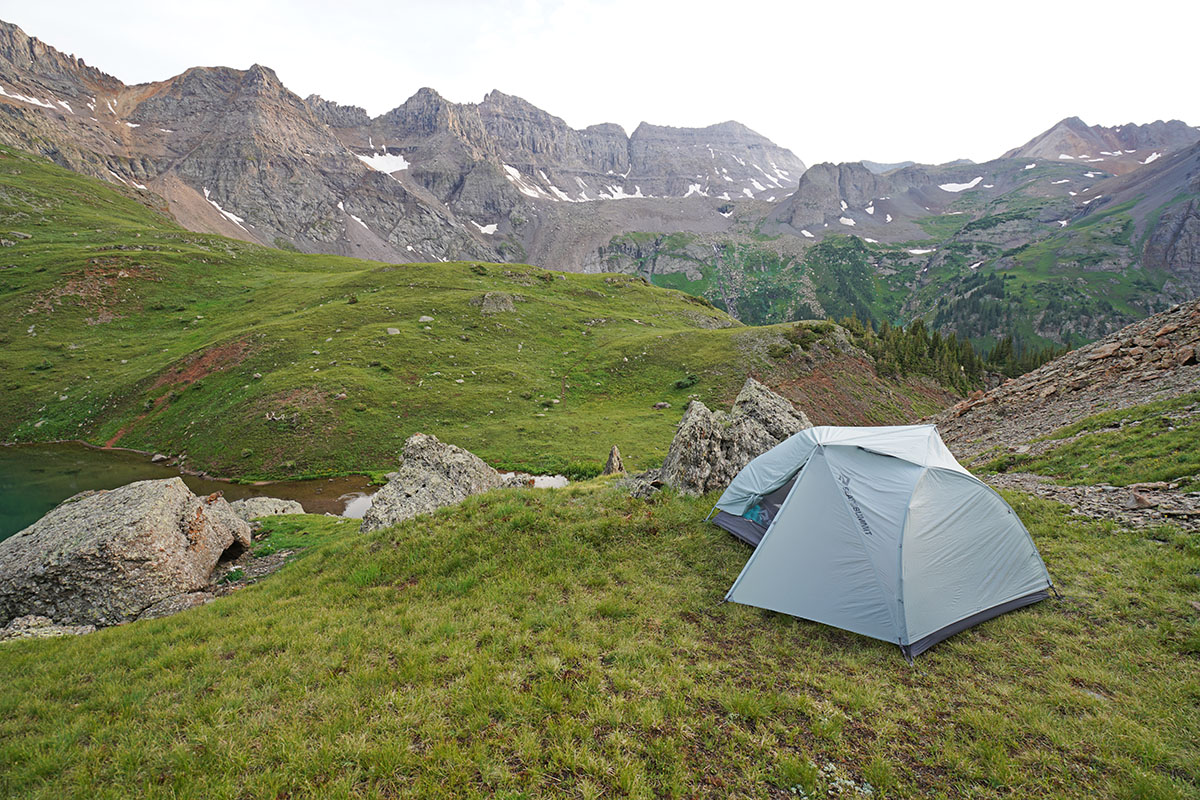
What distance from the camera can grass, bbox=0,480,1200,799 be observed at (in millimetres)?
6133

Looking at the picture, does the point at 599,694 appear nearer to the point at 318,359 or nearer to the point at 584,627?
the point at 584,627

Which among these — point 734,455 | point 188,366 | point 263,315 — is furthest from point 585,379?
point 263,315

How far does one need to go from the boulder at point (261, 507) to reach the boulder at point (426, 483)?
932 centimetres

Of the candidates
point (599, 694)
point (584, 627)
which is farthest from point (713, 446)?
point (599, 694)

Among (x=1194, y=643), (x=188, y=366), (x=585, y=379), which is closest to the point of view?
(x=1194, y=643)

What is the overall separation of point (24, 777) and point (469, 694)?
233 inches

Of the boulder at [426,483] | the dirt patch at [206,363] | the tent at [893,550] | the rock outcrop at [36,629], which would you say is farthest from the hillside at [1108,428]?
the dirt patch at [206,363]

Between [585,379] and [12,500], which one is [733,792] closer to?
[12,500]

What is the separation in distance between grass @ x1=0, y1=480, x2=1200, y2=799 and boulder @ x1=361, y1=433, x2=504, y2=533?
488cm

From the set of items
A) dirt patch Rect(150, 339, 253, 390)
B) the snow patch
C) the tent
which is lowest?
the tent

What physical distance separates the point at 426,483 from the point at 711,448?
12.4 metres

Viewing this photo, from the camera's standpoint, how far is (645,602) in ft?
35.4

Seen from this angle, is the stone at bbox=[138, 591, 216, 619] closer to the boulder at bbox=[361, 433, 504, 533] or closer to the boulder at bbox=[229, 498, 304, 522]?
the boulder at bbox=[361, 433, 504, 533]

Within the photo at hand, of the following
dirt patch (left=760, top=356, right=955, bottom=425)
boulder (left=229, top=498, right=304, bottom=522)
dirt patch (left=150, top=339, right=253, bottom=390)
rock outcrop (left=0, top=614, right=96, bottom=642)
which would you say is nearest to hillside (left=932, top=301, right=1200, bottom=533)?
dirt patch (left=760, top=356, right=955, bottom=425)
